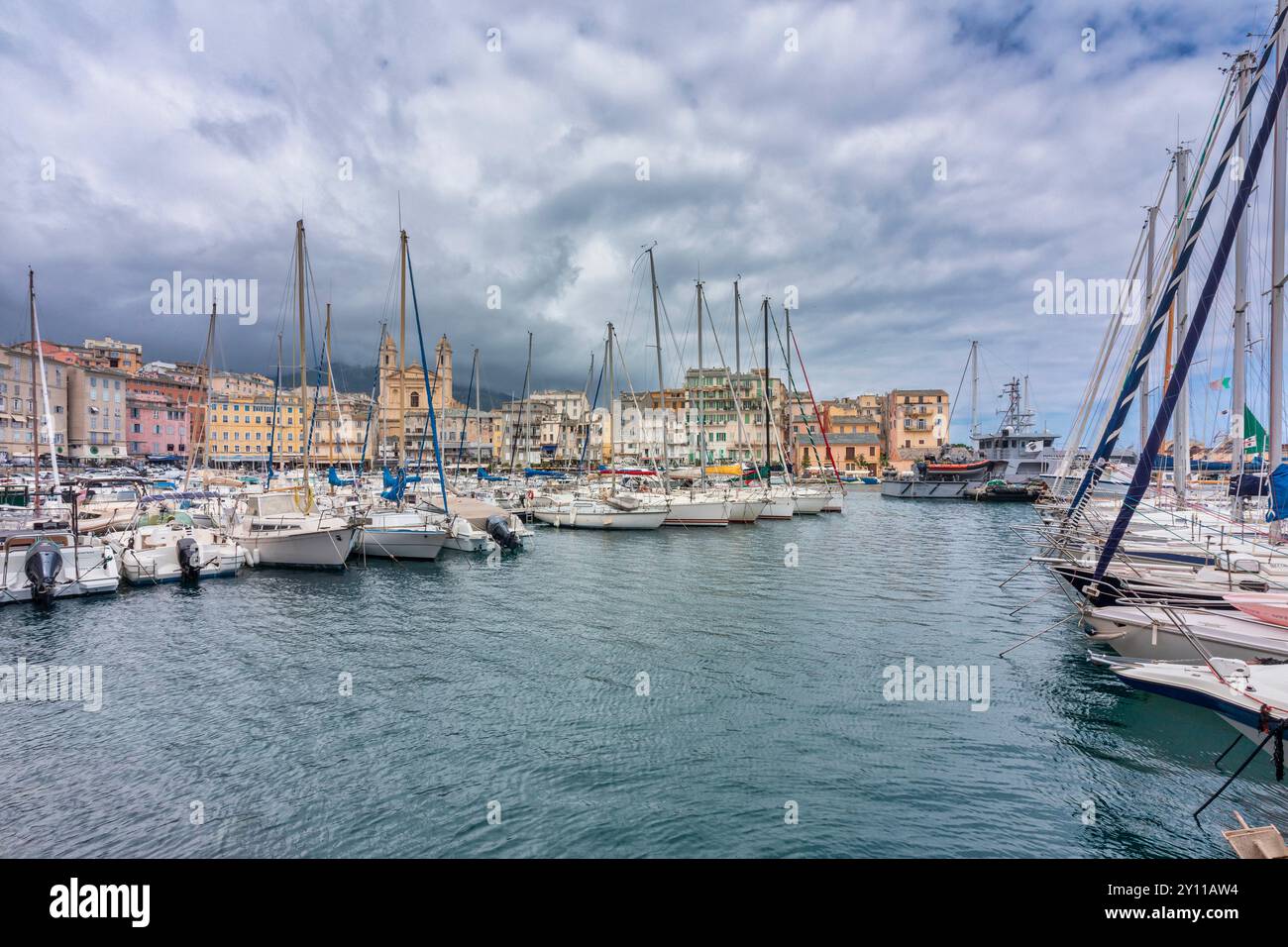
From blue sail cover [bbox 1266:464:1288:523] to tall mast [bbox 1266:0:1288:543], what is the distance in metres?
0.47

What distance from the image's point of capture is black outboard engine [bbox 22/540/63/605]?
824 inches

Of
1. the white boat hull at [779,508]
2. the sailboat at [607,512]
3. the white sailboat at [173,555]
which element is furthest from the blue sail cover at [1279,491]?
the white boat hull at [779,508]

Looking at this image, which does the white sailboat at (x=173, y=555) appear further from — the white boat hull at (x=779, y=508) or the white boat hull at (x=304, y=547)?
the white boat hull at (x=779, y=508)

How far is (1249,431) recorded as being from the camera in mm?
22172

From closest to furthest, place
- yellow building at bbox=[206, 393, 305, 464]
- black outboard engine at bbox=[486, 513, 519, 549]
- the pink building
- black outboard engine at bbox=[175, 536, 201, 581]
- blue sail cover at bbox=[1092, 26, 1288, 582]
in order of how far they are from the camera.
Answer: blue sail cover at bbox=[1092, 26, 1288, 582] < black outboard engine at bbox=[175, 536, 201, 581] < black outboard engine at bbox=[486, 513, 519, 549] < the pink building < yellow building at bbox=[206, 393, 305, 464]

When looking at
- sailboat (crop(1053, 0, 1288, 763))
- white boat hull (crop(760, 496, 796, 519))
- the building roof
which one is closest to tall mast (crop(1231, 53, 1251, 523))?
sailboat (crop(1053, 0, 1288, 763))

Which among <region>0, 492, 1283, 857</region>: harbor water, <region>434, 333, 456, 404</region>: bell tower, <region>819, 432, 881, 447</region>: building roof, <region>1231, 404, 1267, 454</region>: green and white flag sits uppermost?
<region>434, 333, 456, 404</region>: bell tower

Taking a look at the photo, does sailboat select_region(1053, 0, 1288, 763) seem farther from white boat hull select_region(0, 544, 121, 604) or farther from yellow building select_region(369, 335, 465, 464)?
yellow building select_region(369, 335, 465, 464)

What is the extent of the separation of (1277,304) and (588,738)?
19.1 m

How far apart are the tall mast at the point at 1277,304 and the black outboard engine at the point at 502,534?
92.6 feet

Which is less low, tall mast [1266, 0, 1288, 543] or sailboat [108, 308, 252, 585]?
tall mast [1266, 0, 1288, 543]
